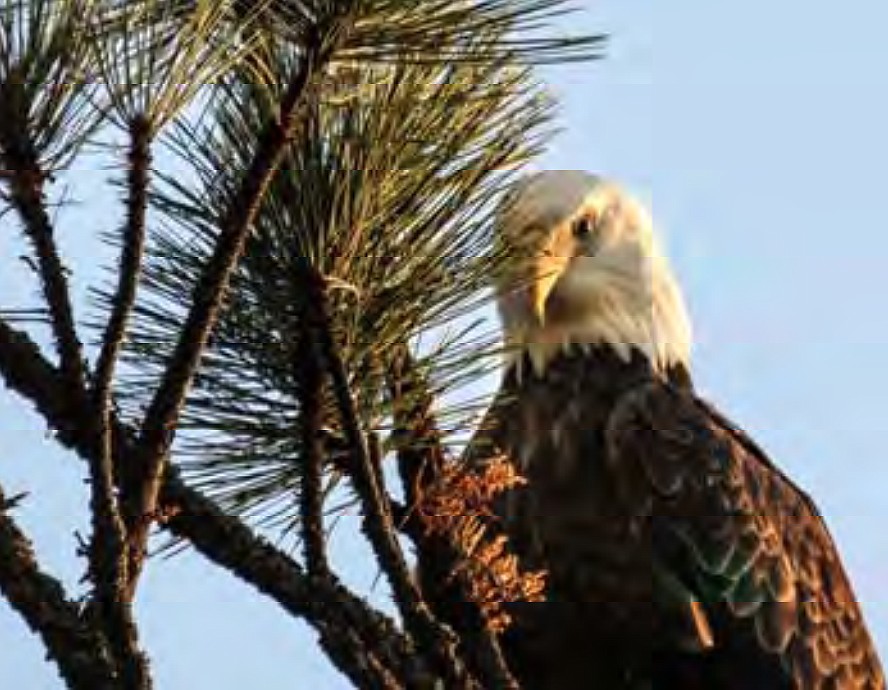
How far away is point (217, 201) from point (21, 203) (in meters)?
0.49

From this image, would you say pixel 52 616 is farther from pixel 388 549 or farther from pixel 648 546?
pixel 648 546

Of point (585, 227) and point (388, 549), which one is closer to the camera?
point (388, 549)

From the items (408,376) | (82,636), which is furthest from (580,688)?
(82,636)

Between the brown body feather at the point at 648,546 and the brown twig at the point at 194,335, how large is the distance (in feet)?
7.32

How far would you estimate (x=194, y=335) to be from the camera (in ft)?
8.18

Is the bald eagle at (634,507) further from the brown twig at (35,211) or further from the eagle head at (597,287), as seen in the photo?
Result: the brown twig at (35,211)

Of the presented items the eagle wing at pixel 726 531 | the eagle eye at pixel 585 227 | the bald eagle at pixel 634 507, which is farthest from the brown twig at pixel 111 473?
the eagle eye at pixel 585 227

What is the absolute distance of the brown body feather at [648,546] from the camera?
16.5 ft

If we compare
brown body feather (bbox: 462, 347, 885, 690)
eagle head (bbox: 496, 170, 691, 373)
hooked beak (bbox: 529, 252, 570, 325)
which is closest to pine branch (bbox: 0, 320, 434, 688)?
hooked beak (bbox: 529, 252, 570, 325)

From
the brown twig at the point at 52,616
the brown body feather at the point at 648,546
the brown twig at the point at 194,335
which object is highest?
the brown body feather at the point at 648,546

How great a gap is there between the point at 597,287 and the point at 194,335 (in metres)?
3.20

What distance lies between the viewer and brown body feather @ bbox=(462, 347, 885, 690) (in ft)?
16.5

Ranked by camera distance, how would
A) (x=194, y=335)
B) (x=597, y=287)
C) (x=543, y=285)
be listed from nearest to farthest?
(x=194, y=335), (x=543, y=285), (x=597, y=287)

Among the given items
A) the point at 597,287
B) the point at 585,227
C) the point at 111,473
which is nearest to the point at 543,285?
the point at 585,227
